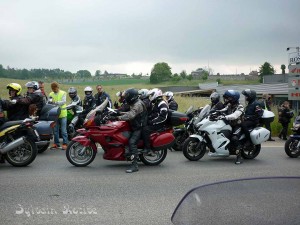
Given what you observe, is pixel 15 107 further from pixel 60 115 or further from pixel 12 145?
pixel 60 115

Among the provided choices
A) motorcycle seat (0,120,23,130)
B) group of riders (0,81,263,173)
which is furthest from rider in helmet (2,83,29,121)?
motorcycle seat (0,120,23,130)

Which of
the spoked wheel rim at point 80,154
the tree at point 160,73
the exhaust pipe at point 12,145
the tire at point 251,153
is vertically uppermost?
the tree at point 160,73

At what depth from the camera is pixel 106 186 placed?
6.29 m

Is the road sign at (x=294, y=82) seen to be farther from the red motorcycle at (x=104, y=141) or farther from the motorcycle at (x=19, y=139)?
the motorcycle at (x=19, y=139)

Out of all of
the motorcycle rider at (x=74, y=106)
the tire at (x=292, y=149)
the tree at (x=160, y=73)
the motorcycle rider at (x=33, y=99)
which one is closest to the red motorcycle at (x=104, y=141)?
the motorcycle rider at (x=33, y=99)

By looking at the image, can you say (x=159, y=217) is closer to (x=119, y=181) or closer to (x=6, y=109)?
(x=119, y=181)

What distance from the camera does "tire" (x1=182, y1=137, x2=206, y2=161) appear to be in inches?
338

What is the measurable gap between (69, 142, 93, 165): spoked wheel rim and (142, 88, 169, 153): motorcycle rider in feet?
3.87

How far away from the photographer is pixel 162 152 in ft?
27.3

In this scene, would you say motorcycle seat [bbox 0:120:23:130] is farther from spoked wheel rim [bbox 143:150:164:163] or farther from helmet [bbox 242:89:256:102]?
helmet [bbox 242:89:256:102]

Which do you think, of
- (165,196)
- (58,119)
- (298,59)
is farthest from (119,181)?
(298,59)

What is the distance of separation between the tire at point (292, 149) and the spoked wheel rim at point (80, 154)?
4747 mm

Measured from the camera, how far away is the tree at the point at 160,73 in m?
58.5

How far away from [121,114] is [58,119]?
311cm
